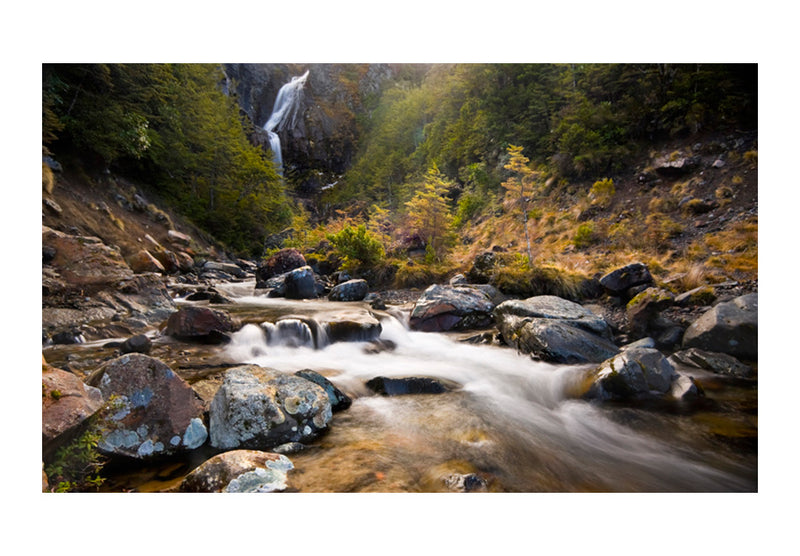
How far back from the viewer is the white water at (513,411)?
7.92 feet

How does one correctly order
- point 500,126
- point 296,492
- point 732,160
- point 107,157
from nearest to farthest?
point 296,492, point 732,160, point 107,157, point 500,126

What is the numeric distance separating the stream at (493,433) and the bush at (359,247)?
279 inches

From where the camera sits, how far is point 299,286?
10.1m

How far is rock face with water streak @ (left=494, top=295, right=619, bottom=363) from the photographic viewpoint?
4.46 meters

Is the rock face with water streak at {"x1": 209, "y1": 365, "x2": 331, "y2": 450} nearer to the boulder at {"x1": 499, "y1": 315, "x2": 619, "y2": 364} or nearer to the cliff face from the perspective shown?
the boulder at {"x1": 499, "y1": 315, "x2": 619, "y2": 364}

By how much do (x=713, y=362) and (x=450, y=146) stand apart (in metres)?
17.7

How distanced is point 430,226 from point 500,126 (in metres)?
7.36

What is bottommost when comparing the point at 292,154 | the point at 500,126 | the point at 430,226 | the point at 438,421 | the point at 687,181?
the point at 438,421

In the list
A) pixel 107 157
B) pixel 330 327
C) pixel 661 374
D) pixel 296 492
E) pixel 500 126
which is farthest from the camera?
pixel 500 126

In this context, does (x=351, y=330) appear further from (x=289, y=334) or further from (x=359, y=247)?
(x=359, y=247)

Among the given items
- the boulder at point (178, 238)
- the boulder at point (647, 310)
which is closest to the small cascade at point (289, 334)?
the boulder at point (647, 310)

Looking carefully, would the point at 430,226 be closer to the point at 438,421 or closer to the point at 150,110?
the point at 438,421

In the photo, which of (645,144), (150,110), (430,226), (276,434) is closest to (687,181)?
(645,144)
